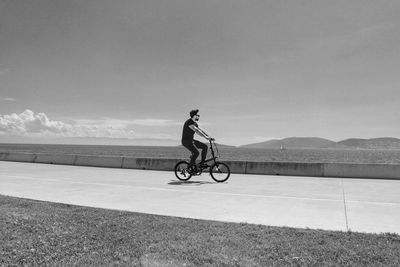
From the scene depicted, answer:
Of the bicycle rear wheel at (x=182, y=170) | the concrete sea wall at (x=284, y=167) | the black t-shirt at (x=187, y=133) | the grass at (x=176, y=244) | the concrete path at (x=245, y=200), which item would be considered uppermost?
the black t-shirt at (x=187, y=133)

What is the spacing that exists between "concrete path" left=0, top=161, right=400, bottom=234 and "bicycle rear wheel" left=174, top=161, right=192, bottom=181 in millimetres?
731

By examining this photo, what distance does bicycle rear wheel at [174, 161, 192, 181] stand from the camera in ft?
36.8

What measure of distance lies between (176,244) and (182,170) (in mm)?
7156

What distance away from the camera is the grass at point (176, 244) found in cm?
362

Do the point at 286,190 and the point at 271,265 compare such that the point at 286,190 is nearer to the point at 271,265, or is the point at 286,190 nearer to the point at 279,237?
the point at 279,237

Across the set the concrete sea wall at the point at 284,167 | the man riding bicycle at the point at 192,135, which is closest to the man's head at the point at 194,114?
the man riding bicycle at the point at 192,135

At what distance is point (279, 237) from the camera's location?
171 inches

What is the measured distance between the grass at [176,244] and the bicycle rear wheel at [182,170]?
5.78 metres

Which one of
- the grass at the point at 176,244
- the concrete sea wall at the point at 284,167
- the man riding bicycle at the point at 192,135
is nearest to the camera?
the grass at the point at 176,244

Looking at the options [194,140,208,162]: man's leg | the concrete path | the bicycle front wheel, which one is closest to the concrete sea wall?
the concrete path

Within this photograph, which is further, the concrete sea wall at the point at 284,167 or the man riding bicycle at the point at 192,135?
the concrete sea wall at the point at 284,167

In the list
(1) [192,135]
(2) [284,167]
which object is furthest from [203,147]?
(2) [284,167]

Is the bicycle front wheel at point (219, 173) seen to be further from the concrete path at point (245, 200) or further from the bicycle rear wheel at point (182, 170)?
the bicycle rear wheel at point (182, 170)

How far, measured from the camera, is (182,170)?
1126 centimetres
